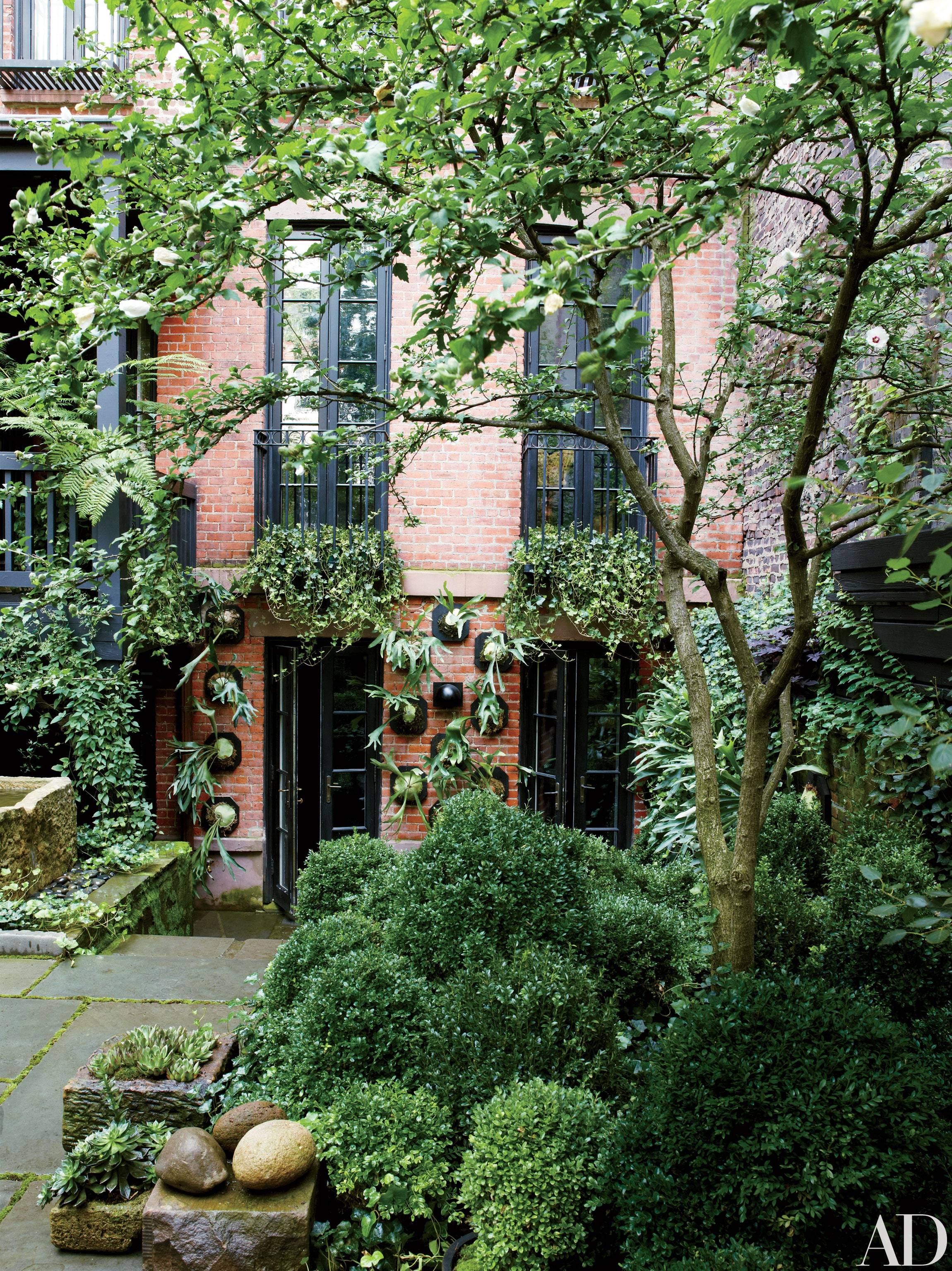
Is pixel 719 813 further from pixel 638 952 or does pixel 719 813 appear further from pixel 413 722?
pixel 413 722

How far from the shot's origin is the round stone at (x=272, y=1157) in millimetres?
2271

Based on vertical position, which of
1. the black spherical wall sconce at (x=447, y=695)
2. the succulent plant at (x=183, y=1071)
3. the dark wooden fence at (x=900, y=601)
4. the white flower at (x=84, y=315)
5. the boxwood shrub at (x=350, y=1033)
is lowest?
the succulent plant at (x=183, y=1071)

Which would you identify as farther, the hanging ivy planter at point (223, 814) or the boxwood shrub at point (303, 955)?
the hanging ivy planter at point (223, 814)

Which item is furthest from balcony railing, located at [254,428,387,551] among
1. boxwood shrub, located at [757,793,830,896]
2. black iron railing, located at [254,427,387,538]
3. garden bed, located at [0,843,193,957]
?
boxwood shrub, located at [757,793,830,896]

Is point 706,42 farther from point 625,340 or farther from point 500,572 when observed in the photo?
point 500,572

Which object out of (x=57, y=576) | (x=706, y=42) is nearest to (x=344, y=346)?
(x=57, y=576)

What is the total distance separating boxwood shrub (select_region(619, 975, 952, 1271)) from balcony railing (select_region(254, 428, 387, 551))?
15.5 feet

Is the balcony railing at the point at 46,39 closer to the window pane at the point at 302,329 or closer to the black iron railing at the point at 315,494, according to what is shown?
the window pane at the point at 302,329

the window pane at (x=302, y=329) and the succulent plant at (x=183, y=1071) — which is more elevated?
the window pane at (x=302, y=329)

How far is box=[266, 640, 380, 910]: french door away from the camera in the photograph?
21.3 ft

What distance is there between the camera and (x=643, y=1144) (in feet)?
6.56

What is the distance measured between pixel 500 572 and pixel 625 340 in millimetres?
4930

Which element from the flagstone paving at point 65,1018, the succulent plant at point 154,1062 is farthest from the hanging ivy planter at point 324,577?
the succulent plant at point 154,1062

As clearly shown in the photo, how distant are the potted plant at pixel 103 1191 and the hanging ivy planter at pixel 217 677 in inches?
160
